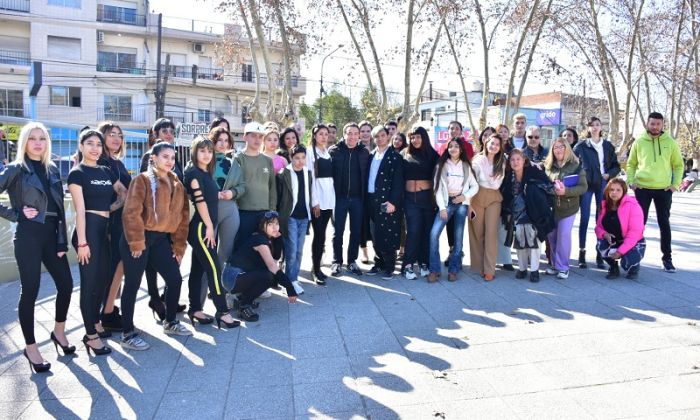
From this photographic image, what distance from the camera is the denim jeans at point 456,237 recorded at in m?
6.53

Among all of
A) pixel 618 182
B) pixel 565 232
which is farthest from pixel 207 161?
pixel 618 182

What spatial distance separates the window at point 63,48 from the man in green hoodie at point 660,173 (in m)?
35.7

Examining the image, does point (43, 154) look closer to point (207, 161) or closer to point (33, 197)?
point (33, 197)

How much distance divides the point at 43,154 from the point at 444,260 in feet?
17.4

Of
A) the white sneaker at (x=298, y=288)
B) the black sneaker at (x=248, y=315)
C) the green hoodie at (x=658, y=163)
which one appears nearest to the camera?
the black sneaker at (x=248, y=315)

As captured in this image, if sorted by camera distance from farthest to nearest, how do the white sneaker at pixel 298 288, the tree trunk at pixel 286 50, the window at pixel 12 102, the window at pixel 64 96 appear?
the window at pixel 64 96 → the window at pixel 12 102 → the tree trunk at pixel 286 50 → the white sneaker at pixel 298 288

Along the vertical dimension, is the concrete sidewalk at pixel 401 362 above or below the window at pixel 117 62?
below

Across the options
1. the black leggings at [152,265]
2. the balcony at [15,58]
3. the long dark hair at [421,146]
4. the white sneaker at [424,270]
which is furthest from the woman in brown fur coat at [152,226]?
the balcony at [15,58]

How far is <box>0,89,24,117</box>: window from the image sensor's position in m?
32.8

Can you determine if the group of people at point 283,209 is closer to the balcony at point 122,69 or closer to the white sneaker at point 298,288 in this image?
the white sneaker at point 298,288

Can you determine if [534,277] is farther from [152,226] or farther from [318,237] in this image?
[152,226]

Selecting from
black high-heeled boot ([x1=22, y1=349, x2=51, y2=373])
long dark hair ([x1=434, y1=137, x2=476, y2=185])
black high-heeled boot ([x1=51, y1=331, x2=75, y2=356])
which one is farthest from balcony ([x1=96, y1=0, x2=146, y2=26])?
black high-heeled boot ([x1=22, y1=349, x2=51, y2=373])

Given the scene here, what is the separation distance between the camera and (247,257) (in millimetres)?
5316

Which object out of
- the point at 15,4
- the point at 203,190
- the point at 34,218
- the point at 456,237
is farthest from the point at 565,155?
the point at 15,4
